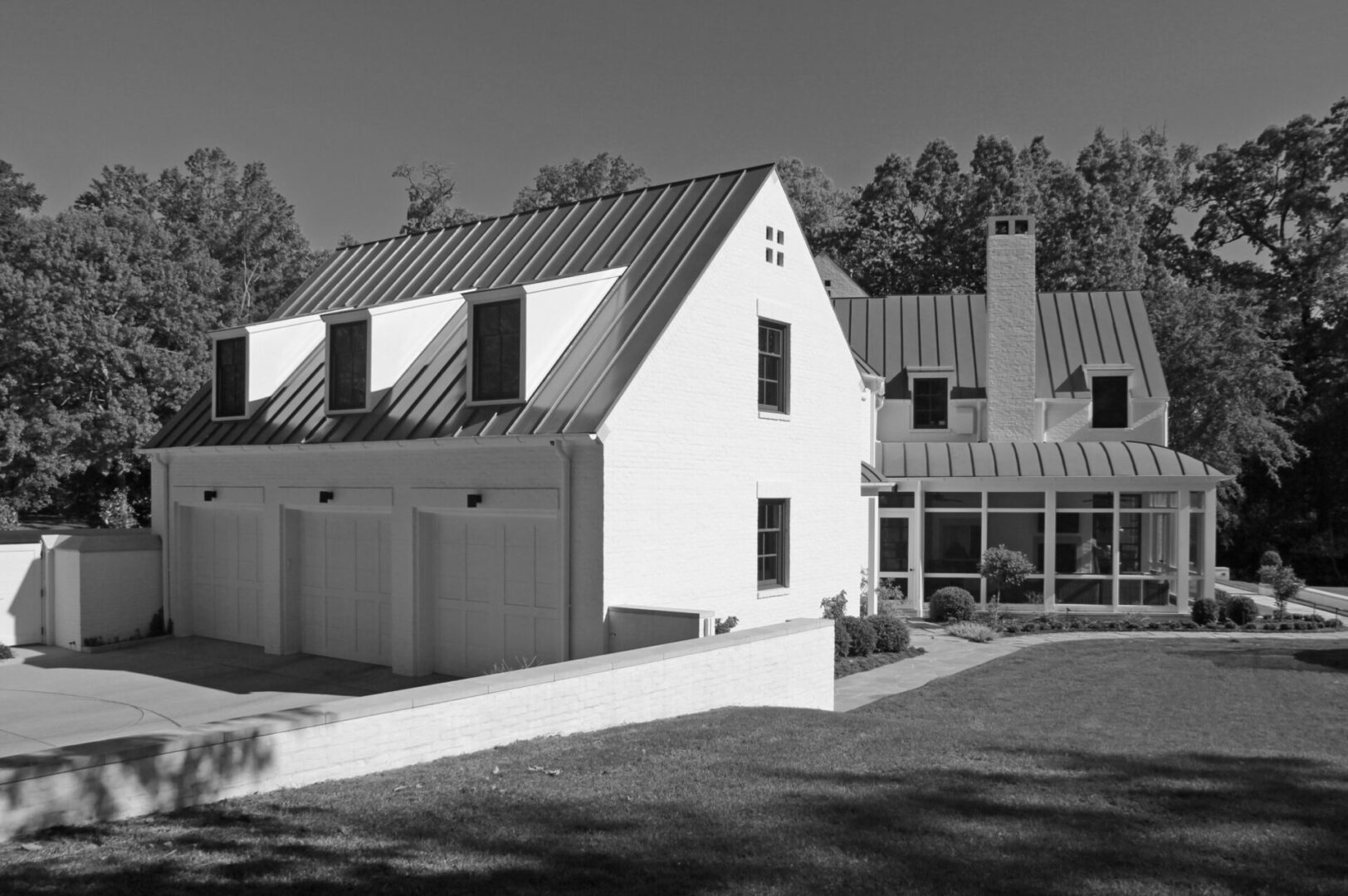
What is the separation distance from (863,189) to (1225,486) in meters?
23.4

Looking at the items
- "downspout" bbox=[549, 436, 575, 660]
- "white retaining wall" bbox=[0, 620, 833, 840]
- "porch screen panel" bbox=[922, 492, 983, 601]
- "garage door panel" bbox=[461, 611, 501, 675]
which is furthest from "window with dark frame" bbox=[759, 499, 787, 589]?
"porch screen panel" bbox=[922, 492, 983, 601]

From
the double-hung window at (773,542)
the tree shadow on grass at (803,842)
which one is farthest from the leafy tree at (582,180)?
the tree shadow on grass at (803,842)

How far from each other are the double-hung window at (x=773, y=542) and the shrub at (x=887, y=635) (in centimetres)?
232

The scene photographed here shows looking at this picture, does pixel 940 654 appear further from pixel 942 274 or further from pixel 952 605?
pixel 942 274

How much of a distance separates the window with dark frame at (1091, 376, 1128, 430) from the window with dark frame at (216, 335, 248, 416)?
2074 centimetres

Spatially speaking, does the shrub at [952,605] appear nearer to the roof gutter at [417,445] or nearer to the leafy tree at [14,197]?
the roof gutter at [417,445]

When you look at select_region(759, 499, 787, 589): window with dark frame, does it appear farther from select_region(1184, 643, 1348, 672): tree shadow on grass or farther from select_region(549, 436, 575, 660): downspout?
select_region(1184, 643, 1348, 672): tree shadow on grass

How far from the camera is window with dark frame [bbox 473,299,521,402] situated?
49.2 ft

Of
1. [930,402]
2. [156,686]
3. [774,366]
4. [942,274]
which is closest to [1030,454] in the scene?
[930,402]

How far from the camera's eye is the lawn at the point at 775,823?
6211 millimetres

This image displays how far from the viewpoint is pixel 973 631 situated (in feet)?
71.9

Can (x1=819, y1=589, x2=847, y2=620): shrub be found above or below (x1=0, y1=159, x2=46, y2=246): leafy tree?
below

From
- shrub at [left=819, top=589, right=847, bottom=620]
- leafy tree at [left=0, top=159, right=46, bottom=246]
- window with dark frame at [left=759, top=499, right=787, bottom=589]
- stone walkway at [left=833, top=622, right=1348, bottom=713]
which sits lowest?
stone walkway at [left=833, top=622, right=1348, bottom=713]

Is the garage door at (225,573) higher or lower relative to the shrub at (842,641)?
higher
